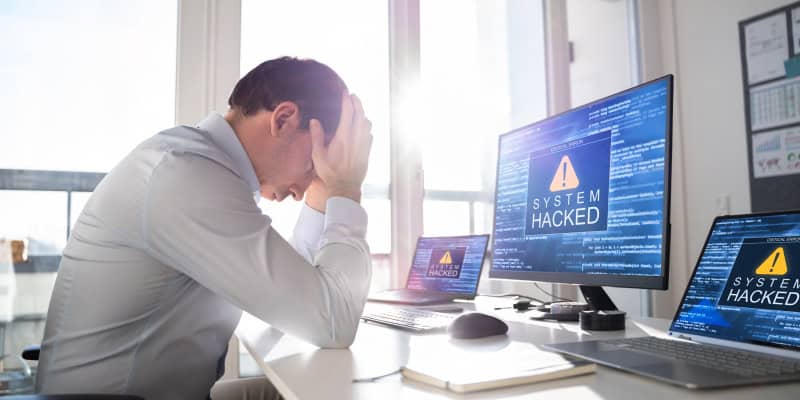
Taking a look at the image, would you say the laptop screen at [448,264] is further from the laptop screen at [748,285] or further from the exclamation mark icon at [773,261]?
the exclamation mark icon at [773,261]

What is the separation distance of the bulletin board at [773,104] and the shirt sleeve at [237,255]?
2488 mm

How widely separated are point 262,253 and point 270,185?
382 mm

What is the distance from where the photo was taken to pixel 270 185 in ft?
4.09

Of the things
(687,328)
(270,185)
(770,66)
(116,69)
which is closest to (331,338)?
(270,185)

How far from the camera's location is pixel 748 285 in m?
0.89

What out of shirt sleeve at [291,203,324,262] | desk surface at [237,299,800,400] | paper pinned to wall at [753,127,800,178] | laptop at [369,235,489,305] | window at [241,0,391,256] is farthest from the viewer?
paper pinned to wall at [753,127,800,178]

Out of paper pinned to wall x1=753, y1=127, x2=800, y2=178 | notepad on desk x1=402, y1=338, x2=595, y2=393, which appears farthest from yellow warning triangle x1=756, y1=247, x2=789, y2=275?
paper pinned to wall x1=753, y1=127, x2=800, y2=178

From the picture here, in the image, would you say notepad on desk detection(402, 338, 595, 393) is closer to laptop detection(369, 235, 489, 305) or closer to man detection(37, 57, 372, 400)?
man detection(37, 57, 372, 400)

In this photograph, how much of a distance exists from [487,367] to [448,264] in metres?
1.23

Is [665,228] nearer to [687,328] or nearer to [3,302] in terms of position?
[687,328]

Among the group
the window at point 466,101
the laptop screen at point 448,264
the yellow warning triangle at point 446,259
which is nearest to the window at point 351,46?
the window at point 466,101

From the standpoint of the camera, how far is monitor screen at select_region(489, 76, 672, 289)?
40.6 inches

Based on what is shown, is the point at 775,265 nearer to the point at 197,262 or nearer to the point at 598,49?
the point at 197,262

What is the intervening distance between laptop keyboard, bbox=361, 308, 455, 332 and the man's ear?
0.47 metres
